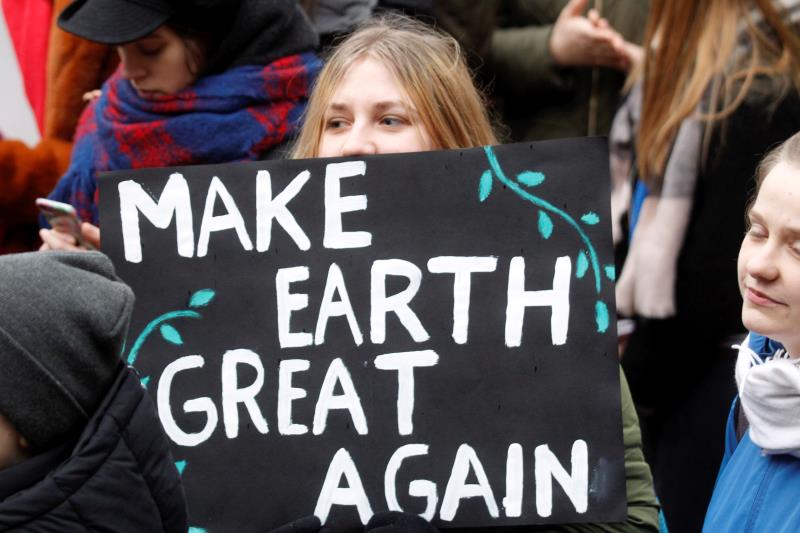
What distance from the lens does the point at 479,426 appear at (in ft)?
6.68

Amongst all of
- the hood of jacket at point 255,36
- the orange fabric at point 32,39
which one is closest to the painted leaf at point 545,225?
the hood of jacket at point 255,36

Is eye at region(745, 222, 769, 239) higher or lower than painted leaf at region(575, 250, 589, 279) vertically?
higher

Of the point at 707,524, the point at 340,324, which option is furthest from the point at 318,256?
the point at 707,524

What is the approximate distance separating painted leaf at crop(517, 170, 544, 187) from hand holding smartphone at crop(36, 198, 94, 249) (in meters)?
1.15

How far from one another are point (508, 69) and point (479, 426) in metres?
1.99

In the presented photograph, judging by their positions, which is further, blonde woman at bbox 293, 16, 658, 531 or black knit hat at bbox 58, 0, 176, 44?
black knit hat at bbox 58, 0, 176, 44

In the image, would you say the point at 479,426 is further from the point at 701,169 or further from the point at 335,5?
the point at 335,5

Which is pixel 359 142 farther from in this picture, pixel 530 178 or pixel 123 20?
pixel 123 20

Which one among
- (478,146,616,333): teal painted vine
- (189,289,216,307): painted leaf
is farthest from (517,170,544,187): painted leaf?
(189,289,216,307): painted leaf

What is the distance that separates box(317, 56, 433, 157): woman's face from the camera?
233cm

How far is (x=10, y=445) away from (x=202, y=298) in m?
0.60

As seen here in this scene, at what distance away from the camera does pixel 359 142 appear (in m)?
2.28

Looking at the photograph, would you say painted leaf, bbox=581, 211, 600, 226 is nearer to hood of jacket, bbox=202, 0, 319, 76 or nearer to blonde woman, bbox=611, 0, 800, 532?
blonde woman, bbox=611, 0, 800, 532

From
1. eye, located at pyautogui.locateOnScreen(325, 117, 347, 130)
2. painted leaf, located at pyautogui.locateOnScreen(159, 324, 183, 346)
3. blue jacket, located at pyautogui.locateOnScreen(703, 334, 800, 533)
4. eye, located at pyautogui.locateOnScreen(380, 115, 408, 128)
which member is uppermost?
eye, located at pyautogui.locateOnScreen(380, 115, 408, 128)
